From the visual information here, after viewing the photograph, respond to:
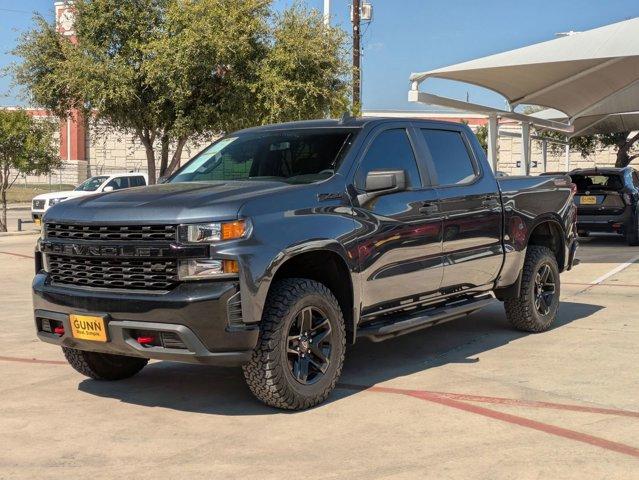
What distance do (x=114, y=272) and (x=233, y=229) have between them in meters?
0.84

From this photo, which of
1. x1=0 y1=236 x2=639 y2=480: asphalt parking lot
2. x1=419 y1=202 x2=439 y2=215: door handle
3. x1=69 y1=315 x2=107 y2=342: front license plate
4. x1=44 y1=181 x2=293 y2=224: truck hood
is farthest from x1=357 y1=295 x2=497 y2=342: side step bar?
x1=69 y1=315 x2=107 y2=342: front license plate

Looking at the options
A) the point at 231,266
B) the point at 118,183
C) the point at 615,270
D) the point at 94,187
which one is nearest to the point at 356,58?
the point at 118,183

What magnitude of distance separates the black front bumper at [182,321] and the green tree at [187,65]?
17.7 meters

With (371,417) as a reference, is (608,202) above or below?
above

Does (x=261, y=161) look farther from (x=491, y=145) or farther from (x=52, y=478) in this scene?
(x=491, y=145)

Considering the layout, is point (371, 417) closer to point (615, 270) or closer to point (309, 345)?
point (309, 345)

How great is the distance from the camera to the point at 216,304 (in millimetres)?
5172

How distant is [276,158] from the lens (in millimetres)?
6664

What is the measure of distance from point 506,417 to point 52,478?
2727 mm

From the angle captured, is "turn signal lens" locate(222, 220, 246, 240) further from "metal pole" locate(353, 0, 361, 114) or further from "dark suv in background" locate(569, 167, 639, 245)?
"metal pole" locate(353, 0, 361, 114)

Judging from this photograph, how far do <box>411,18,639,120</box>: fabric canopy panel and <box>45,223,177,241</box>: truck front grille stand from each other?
524 inches

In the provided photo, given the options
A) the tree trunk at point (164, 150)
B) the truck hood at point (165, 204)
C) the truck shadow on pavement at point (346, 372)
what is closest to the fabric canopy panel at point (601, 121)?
the tree trunk at point (164, 150)

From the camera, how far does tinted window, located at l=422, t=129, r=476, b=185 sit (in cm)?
726

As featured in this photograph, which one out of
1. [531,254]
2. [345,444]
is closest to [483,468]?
[345,444]
